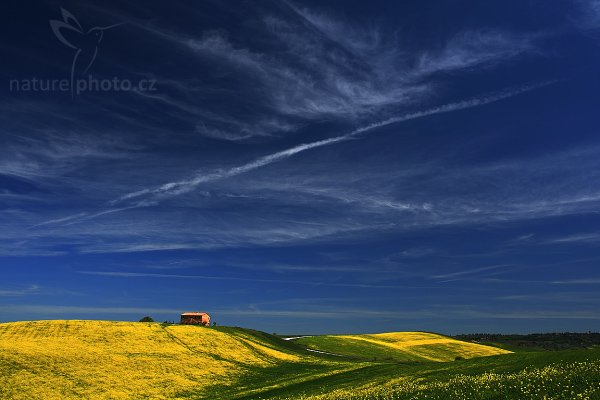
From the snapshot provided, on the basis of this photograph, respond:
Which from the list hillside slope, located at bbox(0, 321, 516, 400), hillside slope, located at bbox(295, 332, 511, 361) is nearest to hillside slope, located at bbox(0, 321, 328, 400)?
hillside slope, located at bbox(0, 321, 516, 400)

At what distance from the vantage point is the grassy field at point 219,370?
1017 inches

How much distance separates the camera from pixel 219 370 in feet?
251

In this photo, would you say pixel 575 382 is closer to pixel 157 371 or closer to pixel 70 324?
pixel 157 371

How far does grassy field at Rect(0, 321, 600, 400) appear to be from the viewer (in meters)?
25.8

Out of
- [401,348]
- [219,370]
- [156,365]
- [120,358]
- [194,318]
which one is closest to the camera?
[156,365]

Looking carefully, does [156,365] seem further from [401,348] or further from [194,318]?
[401,348]

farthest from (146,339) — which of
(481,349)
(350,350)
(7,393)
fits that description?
(481,349)

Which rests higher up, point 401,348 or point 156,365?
point 401,348

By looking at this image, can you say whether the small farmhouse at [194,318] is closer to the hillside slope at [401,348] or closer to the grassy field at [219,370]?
the hillside slope at [401,348]

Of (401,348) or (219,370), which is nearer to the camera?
(219,370)

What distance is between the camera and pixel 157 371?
2726 inches

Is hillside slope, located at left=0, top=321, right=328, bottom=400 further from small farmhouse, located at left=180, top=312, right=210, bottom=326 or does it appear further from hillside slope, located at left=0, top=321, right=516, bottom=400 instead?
small farmhouse, located at left=180, top=312, right=210, bottom=326

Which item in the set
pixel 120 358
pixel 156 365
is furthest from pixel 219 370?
pixel 120 358

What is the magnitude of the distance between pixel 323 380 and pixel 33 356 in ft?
145
